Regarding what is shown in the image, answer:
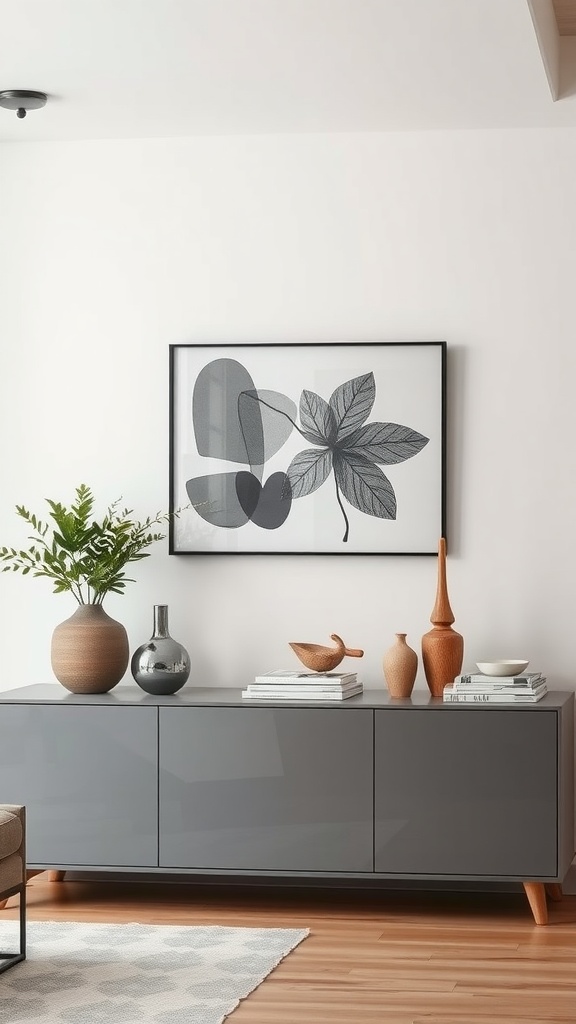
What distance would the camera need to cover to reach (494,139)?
14.1 ft

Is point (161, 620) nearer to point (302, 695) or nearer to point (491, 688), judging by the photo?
point (302, 695)

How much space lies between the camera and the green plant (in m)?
4.18

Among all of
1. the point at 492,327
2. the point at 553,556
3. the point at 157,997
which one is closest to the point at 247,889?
the point at 157,997

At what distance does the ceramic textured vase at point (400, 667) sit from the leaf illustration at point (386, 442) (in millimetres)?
624

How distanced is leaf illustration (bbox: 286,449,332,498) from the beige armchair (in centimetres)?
142

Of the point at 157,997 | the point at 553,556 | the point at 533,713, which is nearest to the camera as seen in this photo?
the point at 157,997

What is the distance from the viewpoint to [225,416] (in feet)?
14.4

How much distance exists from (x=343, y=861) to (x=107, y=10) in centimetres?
243

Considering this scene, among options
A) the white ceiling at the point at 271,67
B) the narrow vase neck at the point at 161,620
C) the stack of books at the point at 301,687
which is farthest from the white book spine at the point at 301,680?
the white ceiling at the point at 271,67

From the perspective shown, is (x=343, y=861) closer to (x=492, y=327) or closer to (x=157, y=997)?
(x=157, y=997)

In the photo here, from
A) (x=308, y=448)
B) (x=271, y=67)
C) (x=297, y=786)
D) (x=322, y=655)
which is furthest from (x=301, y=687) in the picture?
(x=271, y=67)

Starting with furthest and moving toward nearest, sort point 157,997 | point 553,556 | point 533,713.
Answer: point 553,556 → point 533,713 → point 157,997

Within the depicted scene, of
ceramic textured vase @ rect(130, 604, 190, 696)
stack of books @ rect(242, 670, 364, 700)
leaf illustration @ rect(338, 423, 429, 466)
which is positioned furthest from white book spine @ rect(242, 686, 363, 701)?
leaf illustration @ rect(338, 423, 429, 466)

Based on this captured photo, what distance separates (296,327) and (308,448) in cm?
41
